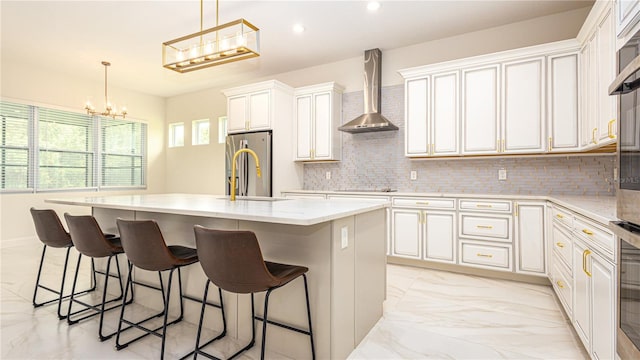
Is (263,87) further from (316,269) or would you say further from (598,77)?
(598,77)

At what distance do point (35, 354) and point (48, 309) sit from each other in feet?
2.76

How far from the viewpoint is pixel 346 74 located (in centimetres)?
499

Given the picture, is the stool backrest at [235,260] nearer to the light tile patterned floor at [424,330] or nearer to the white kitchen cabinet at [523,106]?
the light tile patterned floor at [424,330]

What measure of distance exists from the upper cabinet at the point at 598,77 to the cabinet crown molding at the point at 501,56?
0.53 feet

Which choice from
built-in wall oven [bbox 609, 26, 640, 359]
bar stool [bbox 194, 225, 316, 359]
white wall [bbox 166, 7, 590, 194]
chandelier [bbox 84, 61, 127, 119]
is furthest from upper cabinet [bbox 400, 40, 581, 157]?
chandelier [bbox 84, 61, 127, 119]

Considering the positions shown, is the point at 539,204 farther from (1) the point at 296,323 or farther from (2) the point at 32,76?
(2) the point at 32,76

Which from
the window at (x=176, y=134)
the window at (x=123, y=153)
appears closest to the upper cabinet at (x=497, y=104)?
the window at (x=176, y=134)

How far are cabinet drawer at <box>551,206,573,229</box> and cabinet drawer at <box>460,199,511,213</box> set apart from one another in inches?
18.0

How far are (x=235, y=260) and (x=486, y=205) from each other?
2.86 metres

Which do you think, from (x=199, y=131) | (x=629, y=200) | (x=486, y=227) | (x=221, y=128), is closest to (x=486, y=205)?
(x=486, y=227)

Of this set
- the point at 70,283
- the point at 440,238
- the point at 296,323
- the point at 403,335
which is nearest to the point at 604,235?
the point at 403,335

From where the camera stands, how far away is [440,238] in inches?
144

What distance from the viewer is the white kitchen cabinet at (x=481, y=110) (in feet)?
11.8

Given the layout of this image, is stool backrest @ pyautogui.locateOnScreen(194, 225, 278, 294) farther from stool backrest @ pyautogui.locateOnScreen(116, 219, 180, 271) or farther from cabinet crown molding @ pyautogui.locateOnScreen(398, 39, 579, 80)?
cabinet crown molding @ pyautogui.locateOnScreen(398, 39, 579, 80)
